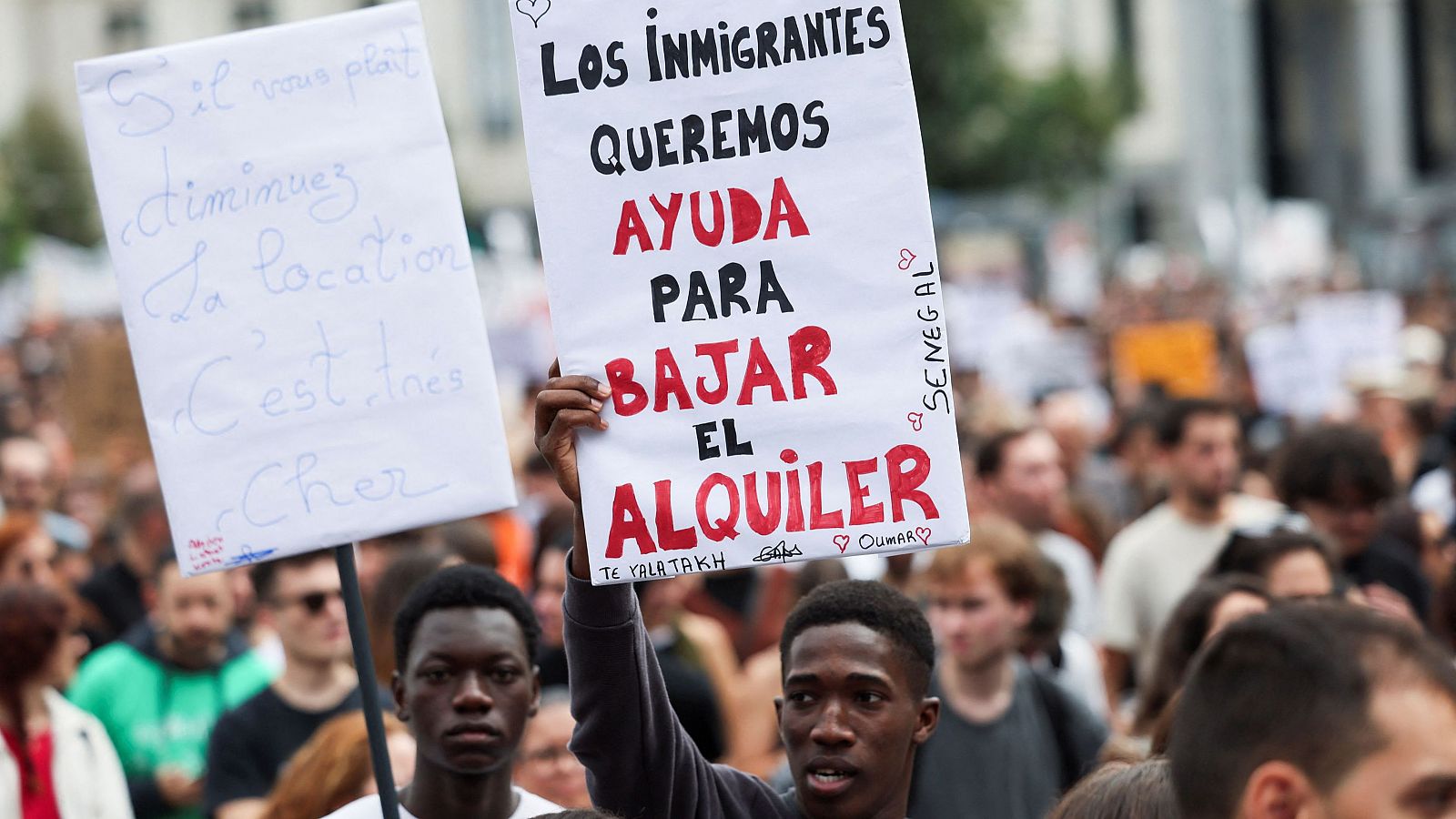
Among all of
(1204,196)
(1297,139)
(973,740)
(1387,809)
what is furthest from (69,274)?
(1297,139)

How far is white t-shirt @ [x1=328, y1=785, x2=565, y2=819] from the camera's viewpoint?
161 inches

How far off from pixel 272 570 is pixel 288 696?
50 centimetres

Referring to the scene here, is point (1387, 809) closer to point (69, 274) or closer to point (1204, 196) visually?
point (69, 274)

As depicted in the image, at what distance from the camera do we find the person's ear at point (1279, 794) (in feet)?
7.22

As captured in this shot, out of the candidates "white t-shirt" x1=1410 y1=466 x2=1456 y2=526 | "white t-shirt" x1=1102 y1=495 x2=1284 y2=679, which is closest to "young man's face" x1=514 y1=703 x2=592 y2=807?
"white t-shirt" x1=1102 y1=495 x2=1284 y2=679

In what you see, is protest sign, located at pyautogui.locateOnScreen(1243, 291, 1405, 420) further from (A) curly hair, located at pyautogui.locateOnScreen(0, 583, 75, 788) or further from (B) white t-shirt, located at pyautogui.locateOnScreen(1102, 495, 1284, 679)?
(A) curly hair, located at pyautogui.locateOnScreen(0, 583, 75, 788)

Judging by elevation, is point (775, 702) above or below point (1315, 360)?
above

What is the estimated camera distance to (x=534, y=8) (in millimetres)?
3553

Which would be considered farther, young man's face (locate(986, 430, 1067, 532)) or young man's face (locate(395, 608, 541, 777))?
young man's face (locate(986, 430, 1067, 532))

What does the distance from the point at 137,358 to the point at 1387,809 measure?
8.82 ft

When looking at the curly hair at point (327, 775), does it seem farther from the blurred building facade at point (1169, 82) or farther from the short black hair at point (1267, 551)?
the blurred building facade at point (1169, 82)

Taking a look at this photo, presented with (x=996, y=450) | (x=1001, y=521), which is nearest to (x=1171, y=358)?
(x=996, y=450)

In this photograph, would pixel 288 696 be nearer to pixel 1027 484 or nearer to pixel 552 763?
pixel 552 763

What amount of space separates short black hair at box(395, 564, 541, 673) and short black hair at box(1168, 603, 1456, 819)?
7.47ft
